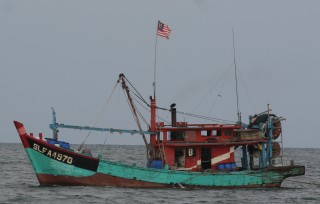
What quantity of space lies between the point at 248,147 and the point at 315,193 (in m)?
4.83

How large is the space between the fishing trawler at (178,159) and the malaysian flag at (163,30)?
3.38 m

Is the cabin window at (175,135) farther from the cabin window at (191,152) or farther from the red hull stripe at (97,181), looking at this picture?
the red hull stripe at (97,181)

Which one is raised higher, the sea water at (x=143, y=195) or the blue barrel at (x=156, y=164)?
the blue barrel at (x=156, y=164)

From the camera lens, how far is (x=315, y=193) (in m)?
39.0

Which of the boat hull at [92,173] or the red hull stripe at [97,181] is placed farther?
the red hull stripe at [97,181]

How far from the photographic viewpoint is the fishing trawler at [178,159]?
35562 millimetres

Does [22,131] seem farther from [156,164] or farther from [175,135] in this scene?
[175,135]

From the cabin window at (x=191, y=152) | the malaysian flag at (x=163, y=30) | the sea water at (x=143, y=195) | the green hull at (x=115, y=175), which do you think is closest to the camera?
the sea water at (x=143, y=195)

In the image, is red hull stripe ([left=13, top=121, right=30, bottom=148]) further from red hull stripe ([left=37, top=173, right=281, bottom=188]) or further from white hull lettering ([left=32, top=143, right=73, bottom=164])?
red hull stripe ([left=37, top=173, right=281, bottom=188])

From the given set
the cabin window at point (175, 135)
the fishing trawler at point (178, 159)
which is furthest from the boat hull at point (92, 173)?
the cabin window at point (175, 135)

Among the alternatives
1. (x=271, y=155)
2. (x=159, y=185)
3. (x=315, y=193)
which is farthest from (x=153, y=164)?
(x=315, y=193)

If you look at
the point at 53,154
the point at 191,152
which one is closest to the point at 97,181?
the point at 53,154

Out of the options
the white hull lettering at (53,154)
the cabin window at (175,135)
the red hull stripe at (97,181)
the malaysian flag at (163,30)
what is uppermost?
the malaysian flag at (163,30)

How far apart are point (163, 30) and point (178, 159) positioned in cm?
764
